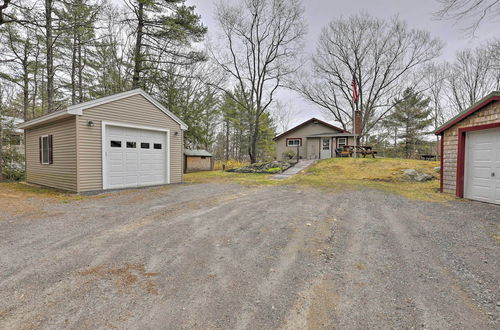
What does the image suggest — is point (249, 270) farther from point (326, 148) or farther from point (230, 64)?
point (230, 64)

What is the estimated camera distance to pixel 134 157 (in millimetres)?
8680

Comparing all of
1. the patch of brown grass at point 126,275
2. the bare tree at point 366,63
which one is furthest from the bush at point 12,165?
the bare tree at point 366,63

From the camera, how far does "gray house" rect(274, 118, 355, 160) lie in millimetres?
20750

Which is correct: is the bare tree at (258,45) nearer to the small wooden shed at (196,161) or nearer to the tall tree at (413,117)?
the small wooden shed at (196,161)

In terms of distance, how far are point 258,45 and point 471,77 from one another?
2000cm

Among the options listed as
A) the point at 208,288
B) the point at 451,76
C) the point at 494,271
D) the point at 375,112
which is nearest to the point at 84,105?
the point at 208,288

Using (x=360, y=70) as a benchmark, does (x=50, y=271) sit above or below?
below

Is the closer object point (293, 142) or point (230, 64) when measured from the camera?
point (230, 64)

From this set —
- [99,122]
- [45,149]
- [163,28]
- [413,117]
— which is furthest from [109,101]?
[413,117]

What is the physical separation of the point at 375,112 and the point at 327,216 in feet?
83.4

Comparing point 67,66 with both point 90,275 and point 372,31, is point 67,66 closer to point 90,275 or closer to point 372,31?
point 90,275

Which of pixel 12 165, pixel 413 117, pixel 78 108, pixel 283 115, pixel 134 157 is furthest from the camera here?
pixel 283 115

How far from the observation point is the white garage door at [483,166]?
591 centimetres

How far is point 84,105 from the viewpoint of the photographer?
23.7ft
